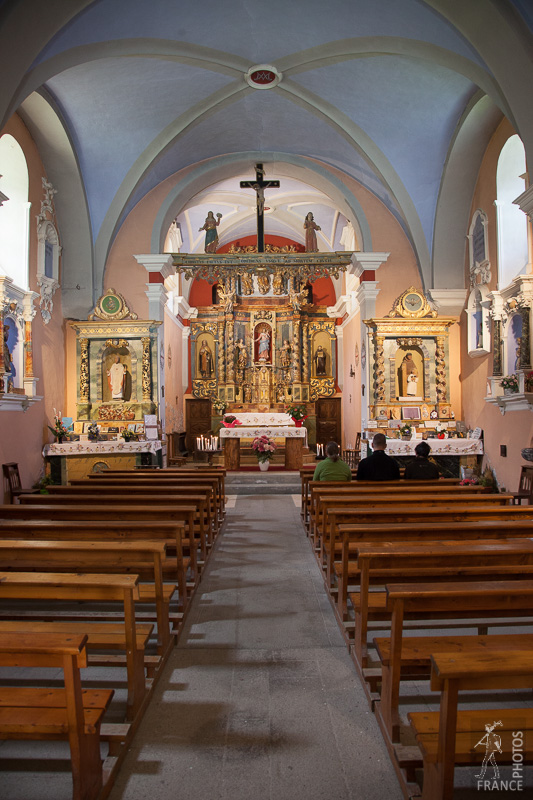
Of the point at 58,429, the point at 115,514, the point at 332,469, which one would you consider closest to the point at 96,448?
the point at 58,429

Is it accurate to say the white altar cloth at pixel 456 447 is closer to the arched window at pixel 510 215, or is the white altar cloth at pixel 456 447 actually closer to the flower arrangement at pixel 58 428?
the arched window at pixel 510 215

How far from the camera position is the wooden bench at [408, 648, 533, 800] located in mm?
1913

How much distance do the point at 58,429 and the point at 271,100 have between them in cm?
757

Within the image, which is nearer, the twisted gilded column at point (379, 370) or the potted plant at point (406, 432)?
the potted plant at point (406, 432)

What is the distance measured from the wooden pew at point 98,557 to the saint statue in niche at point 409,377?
33.3 ft

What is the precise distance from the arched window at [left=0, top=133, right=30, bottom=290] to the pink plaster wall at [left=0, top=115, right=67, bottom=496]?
16cm

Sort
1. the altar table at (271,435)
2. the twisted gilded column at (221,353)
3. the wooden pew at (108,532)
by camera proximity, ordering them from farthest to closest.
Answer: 1. the twisted gilded column at (221,353)
2. the altar table at (271,435)
3. the wooden pew at (108,532)

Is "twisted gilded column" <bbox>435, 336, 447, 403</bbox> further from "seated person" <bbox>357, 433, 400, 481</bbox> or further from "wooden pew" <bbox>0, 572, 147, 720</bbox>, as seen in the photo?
"wooden pew" <bbox>0, 572, 147, 720</bbox>

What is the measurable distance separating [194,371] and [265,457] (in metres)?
7.40

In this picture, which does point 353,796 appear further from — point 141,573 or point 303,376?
point 303,376

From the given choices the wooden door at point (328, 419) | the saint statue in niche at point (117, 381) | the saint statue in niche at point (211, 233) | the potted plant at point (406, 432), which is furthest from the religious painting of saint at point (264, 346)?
the potted plant at point (406, 432)

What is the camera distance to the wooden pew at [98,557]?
3.55 m

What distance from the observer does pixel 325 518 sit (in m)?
5.28

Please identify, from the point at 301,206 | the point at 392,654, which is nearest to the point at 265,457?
the point at 301,206
